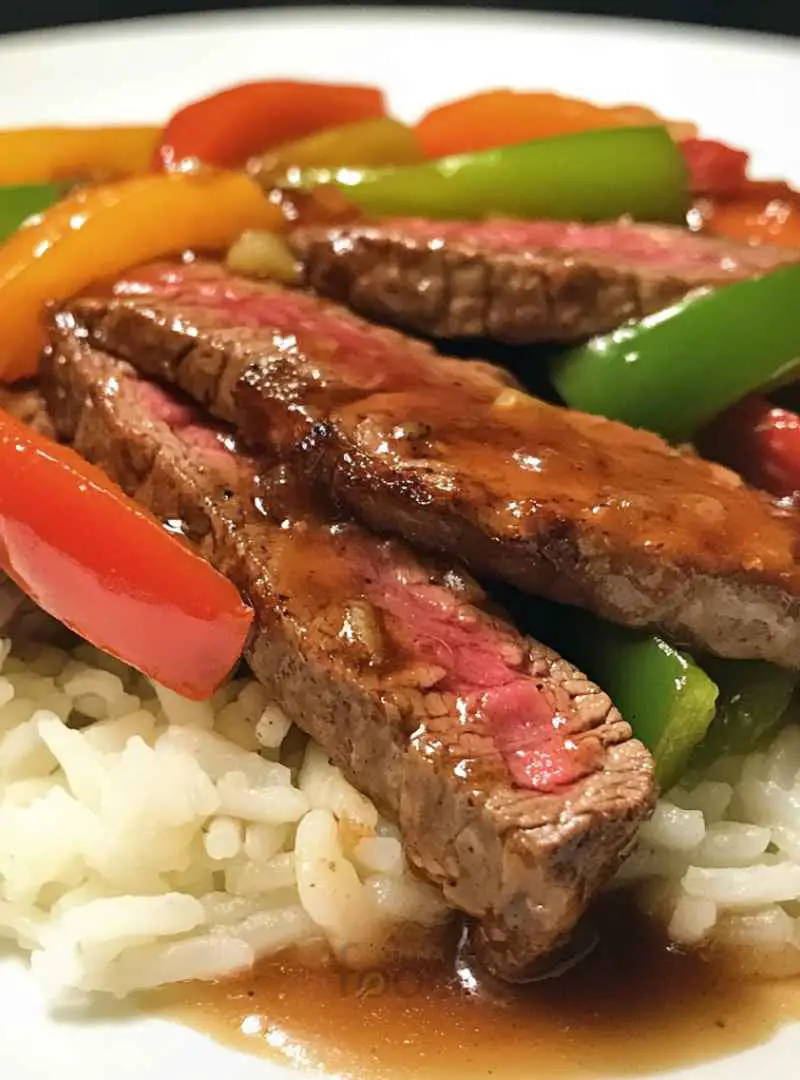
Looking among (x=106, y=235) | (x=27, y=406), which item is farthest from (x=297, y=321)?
(x=27, y=406)

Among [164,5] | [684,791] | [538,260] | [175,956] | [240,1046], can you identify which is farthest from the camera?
[164,5]

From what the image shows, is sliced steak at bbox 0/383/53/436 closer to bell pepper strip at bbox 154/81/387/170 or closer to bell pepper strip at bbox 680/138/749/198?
bell pepper strip at bbox 154/81/387/170

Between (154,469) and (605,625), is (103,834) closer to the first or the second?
(154,469)

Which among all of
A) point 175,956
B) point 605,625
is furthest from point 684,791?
point 175,956

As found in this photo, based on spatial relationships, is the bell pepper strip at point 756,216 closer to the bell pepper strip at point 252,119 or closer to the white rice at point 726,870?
the bell pepper strip at point 252,119

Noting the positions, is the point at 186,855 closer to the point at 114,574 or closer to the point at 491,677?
the point at 114,574

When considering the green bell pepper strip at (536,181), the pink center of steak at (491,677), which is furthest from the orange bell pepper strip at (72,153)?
the pink center of steak at (491,677)
